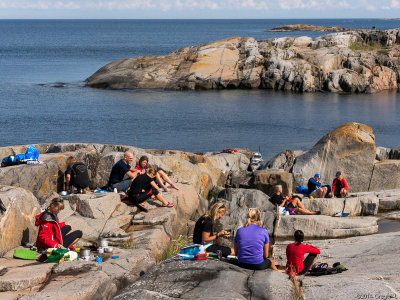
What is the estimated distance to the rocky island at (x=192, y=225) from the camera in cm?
916

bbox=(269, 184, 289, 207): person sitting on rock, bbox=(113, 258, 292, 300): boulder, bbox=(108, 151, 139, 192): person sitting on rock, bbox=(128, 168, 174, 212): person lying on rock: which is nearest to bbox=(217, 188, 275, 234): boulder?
bbox=(269, 184, 289, 207): person sitting on rock

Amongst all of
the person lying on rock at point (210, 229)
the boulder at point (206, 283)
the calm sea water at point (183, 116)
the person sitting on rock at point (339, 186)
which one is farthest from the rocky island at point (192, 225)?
the calm sea water at point (183, 116)

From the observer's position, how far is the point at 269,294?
8.77m

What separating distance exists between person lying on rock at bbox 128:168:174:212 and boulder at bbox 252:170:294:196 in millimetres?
7254

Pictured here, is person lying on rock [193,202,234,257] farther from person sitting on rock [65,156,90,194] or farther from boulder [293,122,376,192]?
boulder [293,122,376,192]

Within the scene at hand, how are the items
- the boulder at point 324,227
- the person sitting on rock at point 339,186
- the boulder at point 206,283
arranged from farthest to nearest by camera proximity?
the person sitting on rock at point 339,186 → the boulder at point 324,227 → the boulder at point 206,283

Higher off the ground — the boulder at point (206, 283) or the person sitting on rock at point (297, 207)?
the boulder at point (206, 283)

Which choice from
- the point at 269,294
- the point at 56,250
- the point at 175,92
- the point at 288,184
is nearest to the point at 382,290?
the point at 269,294

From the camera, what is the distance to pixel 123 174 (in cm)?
1569

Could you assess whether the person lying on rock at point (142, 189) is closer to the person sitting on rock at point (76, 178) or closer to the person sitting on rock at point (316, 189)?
the person sitting on rock at point (76, 178)

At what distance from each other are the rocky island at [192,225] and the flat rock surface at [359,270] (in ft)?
0.07

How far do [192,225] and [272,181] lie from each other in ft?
19.8

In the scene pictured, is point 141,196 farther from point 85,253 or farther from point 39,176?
point 85,253

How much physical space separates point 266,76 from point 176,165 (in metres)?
A: 44.5
